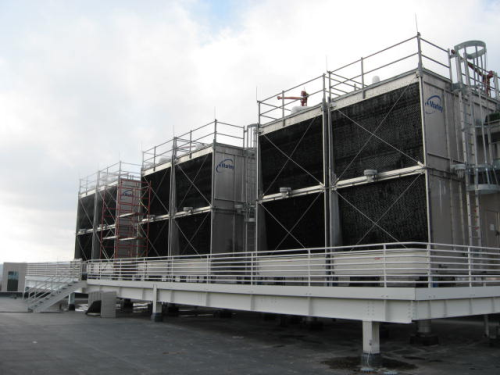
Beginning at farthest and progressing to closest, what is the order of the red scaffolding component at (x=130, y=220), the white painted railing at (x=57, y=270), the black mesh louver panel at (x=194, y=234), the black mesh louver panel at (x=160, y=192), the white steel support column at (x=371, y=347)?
the red scaffolding component at (x=130, y=220) → the white painted railing at (x=57, y=270) → the black mesh louver panel at (x=160, y=192) → the black mesh louver panel at (x=194, y=234) → the white steel support column at (x=371, y=347)

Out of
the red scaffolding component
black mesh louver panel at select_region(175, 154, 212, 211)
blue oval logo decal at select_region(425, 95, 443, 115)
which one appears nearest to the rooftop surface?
black mesh louver panel at select_region(175, 154, 212, 211)

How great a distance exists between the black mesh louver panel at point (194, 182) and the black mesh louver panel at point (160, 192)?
0.98 m

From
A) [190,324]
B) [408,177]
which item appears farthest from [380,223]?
[190,324]

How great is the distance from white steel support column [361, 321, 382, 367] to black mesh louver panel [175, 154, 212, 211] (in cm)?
1424

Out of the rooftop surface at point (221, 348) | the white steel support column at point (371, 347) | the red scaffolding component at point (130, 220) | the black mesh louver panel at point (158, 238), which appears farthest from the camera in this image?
the red scaffolding component at point (130, 220)

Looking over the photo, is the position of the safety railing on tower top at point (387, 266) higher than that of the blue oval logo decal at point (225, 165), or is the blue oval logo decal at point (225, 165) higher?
the blue oval logo decal at point (225, 165)

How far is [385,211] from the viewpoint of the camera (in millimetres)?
15875

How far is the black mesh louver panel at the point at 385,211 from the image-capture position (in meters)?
14.9

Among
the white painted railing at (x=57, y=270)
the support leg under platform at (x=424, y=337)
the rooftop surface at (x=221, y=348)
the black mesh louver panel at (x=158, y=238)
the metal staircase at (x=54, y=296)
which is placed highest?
the black mesh louver panel at (x=158, y=238)

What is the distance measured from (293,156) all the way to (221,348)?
29.3 ft

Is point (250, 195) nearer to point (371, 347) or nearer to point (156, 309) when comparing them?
point (156, 309)

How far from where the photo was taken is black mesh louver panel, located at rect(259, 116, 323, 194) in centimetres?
1870

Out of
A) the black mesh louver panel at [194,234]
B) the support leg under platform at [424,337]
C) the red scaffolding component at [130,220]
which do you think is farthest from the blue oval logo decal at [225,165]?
the support leg under platform at [424,337]

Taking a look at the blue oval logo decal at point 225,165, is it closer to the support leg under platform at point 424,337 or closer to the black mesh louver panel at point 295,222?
the black mesh louver panel at point 295,222
